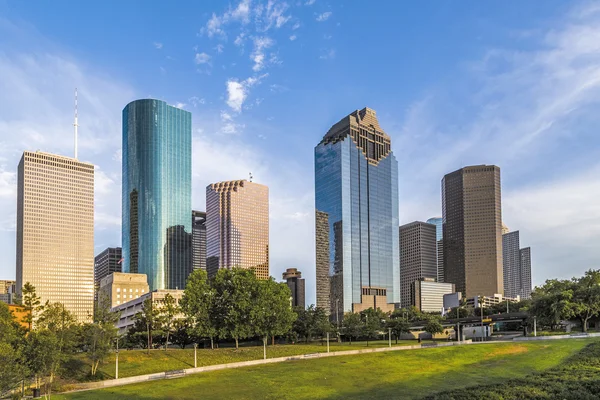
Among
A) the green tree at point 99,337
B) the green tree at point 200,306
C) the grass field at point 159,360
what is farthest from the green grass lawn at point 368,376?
the green tree at point 200,306

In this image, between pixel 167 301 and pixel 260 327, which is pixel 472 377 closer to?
pixel 260 327

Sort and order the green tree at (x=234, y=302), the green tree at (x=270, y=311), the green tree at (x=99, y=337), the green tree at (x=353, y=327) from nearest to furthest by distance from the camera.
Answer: the green tree at (x=99, y=337), the green tree at (x=234, y=302), the green tree at (x=270, y=311), the green tree at (x=353, y=327)

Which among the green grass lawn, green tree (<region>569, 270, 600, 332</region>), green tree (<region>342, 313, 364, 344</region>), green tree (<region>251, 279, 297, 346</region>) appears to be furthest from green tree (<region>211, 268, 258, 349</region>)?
green tree (<region>569, 270, 600, 332</region>)

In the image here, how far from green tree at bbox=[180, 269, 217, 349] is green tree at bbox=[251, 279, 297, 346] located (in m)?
8.15

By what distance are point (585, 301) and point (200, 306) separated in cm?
8363

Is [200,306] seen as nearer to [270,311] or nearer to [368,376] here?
[270,311]

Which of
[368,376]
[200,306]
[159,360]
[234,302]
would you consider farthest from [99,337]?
[368,376]

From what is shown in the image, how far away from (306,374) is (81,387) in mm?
27691

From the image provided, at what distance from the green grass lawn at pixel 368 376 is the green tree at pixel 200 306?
2324 centimetres

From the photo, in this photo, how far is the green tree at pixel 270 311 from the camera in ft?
317

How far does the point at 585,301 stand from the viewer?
112 meters

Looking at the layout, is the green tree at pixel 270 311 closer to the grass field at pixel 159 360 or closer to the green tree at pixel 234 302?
the green tree at pixel 234 302

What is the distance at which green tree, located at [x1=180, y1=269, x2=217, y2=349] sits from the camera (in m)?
94.6

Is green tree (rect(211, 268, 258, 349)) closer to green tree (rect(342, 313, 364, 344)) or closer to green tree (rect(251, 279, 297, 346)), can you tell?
green tree (rect(251, 279, 297, 346))
